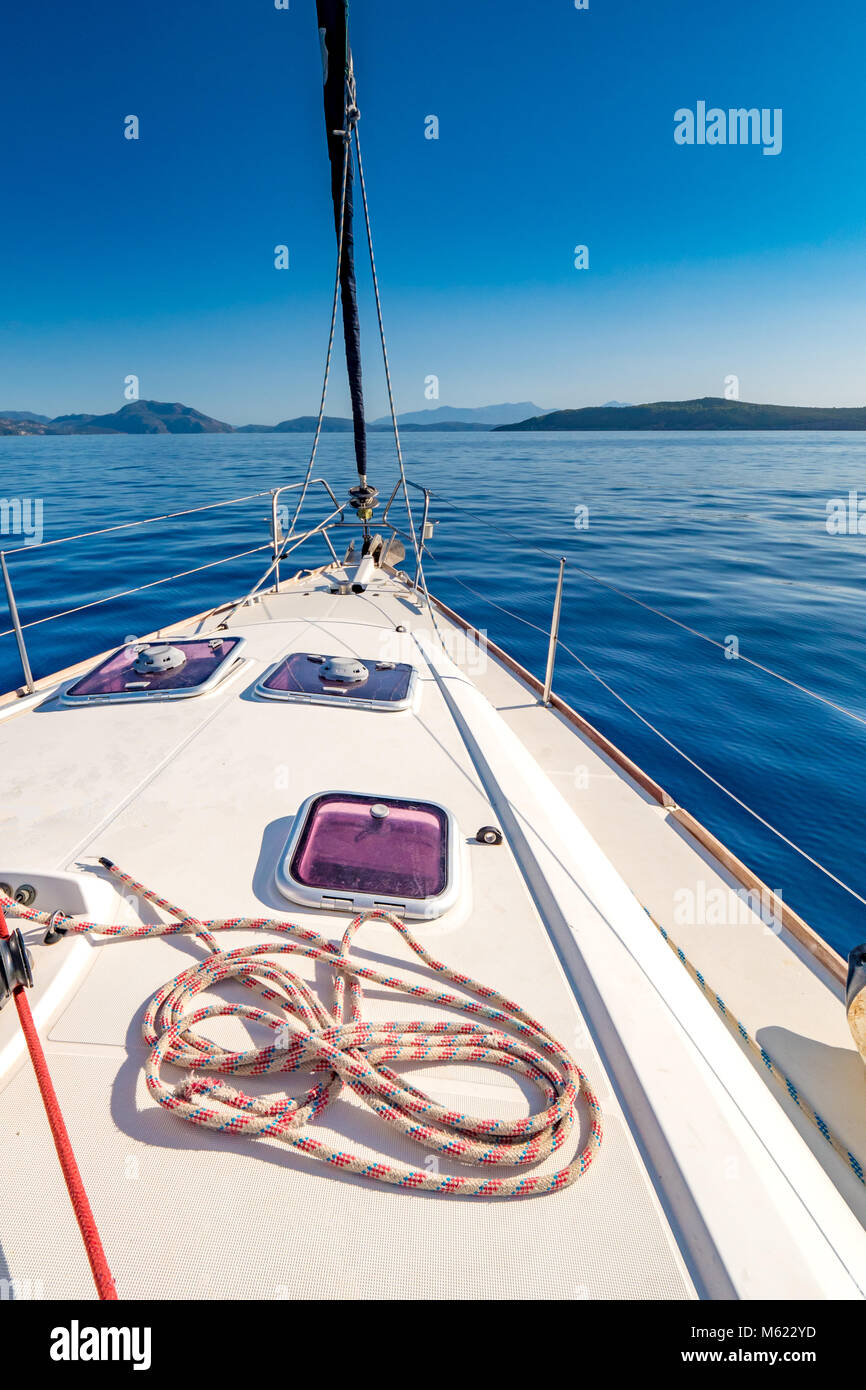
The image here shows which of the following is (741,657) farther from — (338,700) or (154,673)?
(154,673)

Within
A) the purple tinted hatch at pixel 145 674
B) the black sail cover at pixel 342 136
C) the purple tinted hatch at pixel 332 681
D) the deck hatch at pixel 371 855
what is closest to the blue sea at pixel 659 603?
the purple tinted hatch at pixel 145 674

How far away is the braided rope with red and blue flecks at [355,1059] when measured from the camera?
1130 millimetres

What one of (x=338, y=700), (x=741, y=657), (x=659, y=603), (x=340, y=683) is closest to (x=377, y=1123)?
(x=338, y=700)

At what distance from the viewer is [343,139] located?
13.7 feet

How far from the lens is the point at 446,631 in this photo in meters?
5.52

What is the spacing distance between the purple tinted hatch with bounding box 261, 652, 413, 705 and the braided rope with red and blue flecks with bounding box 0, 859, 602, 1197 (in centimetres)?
161

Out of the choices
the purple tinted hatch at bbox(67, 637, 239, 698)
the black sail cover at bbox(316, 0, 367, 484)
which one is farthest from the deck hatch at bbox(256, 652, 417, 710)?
the black sail cover at bbox(316, 0, 367, 484)

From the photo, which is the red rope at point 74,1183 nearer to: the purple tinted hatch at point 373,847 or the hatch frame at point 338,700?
the purple tinted hatch at point 373,847

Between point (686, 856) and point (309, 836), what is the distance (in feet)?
6.44

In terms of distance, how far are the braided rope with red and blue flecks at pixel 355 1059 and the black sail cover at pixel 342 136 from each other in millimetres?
5262

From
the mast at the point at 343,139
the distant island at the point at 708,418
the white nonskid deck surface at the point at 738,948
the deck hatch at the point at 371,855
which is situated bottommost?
the white nonskid deck surface at the point at 738,948

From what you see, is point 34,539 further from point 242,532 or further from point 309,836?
point 309,836

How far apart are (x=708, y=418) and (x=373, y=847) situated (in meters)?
111
